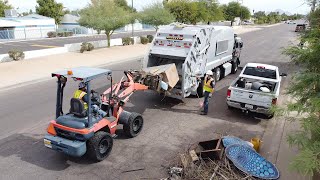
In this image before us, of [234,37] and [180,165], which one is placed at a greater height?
[234,37]

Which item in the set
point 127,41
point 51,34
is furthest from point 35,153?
point 51,34

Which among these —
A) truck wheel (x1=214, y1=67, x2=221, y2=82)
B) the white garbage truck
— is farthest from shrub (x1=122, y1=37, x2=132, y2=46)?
the white garbage truck

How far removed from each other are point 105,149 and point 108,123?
0.66m

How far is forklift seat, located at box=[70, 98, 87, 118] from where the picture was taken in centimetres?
665

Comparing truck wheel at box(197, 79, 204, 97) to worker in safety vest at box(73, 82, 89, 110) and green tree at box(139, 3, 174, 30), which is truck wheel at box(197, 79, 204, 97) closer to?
worker in safety vest at box(73, 82, 89, 110)

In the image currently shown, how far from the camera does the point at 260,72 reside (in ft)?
38.4

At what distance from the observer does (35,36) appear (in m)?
44.9

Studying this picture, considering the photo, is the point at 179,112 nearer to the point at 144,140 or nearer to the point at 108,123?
the point at 144,140

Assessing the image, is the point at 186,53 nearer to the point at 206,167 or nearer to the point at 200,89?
the point at 200,89

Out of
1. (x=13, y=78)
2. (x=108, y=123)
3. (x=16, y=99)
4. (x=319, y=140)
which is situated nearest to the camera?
(x=319, y=140)

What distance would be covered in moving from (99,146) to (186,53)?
5.85m

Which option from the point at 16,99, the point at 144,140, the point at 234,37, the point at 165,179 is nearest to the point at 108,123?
the point at 144,140

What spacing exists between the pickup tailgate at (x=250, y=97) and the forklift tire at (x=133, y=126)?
3.54 m

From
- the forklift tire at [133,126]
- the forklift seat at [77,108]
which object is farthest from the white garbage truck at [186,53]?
the forklift seat at [77,108]
